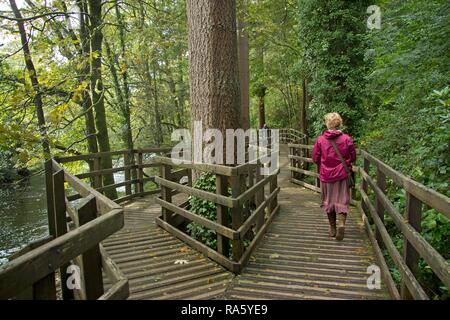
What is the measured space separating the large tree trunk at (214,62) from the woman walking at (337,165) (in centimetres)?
150

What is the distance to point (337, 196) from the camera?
5.28 metres

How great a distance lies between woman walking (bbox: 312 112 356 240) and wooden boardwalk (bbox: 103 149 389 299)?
1.88ft

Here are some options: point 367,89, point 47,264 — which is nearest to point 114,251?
point 47,264

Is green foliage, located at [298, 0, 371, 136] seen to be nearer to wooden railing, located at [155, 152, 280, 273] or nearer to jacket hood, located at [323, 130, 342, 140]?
jacket hood, located at [323, 130, 342, 140]

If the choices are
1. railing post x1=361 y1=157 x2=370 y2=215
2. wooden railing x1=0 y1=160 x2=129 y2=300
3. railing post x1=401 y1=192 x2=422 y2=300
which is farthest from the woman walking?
wooden railing x1=0 y1=160 x2=129 y2=300

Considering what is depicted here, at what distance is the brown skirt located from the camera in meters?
5.23

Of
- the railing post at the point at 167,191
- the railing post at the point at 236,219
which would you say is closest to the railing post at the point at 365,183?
the railing post at the point at 236,219

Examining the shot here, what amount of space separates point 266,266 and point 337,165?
1.93 meters

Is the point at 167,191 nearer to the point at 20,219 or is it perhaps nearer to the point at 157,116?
the point at 157,116

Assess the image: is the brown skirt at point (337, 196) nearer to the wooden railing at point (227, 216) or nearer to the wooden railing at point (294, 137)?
the wooden railing at point (227, 216)

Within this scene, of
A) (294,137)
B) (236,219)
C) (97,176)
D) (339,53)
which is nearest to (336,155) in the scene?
(236,219)

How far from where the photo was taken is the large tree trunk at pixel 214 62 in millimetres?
5320

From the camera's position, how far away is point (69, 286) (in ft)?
10.5
